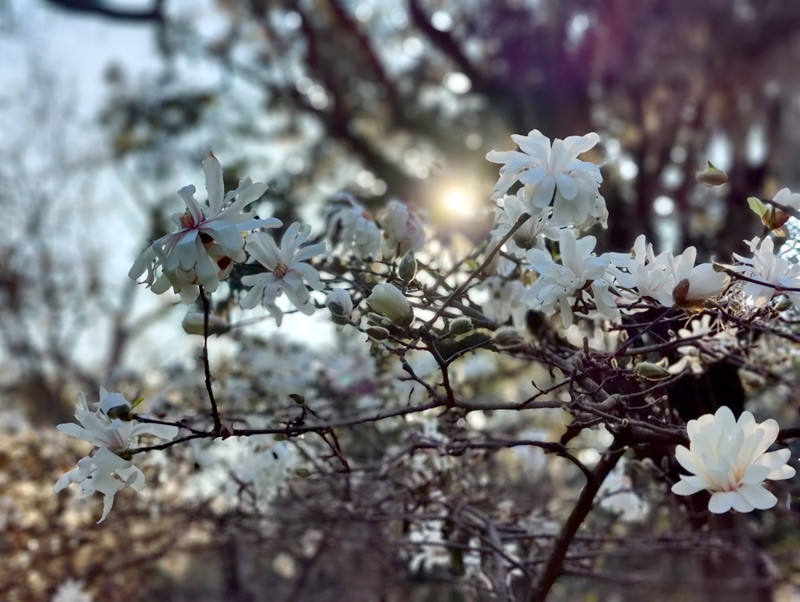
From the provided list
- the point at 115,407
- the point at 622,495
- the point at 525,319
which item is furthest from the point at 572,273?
the point at 622,495

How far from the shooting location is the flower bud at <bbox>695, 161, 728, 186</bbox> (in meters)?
0.83

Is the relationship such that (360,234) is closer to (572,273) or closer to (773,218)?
(572,273)

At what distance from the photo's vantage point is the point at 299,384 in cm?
217

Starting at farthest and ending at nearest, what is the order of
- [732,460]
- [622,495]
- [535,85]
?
1. [535,85]
2. [622,495]
3. [732,460]

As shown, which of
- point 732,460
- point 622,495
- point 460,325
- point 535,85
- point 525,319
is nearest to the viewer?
point 732,460

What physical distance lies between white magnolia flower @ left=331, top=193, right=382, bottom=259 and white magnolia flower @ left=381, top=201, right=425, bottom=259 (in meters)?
0.02

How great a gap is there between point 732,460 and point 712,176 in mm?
358

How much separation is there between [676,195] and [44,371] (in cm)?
653

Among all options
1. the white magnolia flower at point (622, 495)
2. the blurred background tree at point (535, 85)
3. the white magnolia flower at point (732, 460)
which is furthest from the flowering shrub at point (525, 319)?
the blurred background tree at point (535, 85)

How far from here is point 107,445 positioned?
2.60 feet

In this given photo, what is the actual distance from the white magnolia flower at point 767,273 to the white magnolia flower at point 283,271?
0.47 meters

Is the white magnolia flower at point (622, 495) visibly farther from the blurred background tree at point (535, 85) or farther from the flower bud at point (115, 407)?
the blurred background tree at point (535, 85)

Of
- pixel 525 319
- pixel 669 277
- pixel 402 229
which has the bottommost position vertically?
pixel 669 277

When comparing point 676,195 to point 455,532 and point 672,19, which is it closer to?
point 672,19
